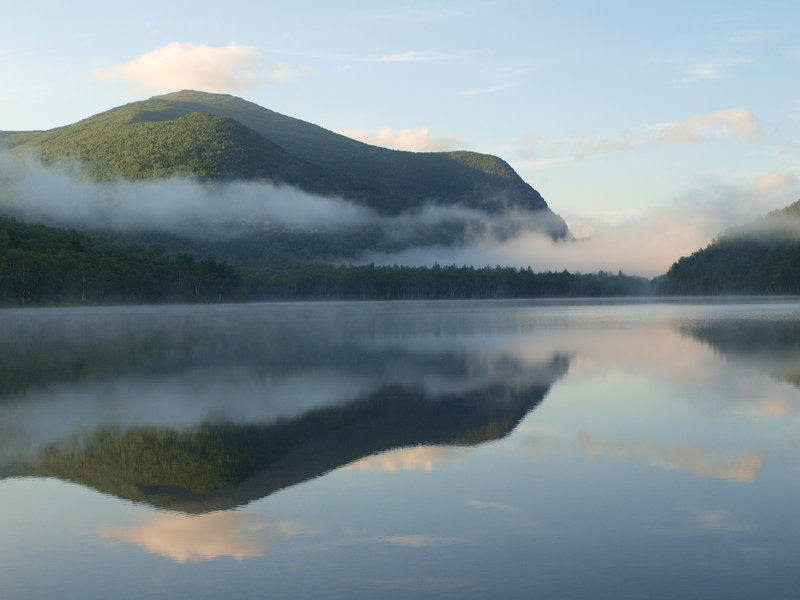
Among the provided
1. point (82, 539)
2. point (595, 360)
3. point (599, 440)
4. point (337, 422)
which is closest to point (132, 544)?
point (82, 539)

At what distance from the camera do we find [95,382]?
31.4m

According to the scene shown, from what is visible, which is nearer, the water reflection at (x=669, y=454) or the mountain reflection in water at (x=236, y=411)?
the water reflection at (x=669, y=454)

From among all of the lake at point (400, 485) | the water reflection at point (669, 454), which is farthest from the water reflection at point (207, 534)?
the water reflection at point (669, 454)

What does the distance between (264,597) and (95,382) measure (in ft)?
76.8

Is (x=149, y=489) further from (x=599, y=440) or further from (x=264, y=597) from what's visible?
(x=599, y=440)

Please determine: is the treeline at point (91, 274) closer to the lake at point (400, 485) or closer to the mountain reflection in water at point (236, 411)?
the mountain reflection in water at point (236, 411)

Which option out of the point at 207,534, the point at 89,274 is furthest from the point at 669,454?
the point at 89,274

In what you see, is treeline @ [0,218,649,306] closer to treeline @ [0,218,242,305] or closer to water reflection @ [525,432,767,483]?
treeline @ [0,218,242,305]

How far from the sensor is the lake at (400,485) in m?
11.1

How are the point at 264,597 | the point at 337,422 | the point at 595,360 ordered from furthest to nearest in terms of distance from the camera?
the point at 595,360 < the point at 337,422 < the point at 264,597

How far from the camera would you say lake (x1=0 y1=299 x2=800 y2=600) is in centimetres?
1110

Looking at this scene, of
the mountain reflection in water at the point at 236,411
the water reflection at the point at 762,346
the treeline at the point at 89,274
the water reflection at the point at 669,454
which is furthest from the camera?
the treeline at the point at 89,274

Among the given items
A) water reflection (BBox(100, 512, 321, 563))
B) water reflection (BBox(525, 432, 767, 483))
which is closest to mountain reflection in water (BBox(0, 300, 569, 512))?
water reflection (BBox(100, 512, 321, 563))

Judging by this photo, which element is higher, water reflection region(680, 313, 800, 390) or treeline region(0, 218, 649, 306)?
treeline region(0, 218, 649, 306)
